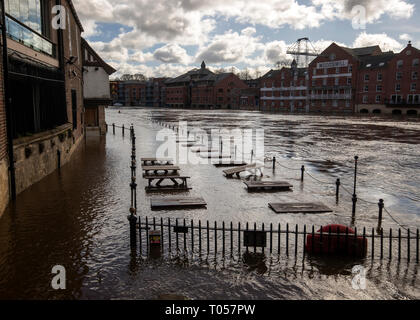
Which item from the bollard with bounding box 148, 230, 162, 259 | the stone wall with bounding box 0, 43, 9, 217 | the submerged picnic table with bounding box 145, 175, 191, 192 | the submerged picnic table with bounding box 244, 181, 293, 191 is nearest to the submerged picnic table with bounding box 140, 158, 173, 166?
the submerged picnic table with bounding box 145, 175, 191, 192

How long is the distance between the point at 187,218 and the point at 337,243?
432 centimetres

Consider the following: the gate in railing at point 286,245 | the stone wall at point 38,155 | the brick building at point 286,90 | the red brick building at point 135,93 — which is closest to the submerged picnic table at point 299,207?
the gate in railing at point 286,245

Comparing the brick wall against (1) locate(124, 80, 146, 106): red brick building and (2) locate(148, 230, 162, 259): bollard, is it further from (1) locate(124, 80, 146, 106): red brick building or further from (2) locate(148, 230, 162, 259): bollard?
(1) locate(124, 80, 146, 106): red brick building

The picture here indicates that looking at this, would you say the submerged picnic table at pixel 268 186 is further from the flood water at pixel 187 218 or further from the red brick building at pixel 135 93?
the red brick building at pixel 135 93

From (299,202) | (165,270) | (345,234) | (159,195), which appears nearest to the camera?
(165,270)

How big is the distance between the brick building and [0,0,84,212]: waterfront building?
8452 cm

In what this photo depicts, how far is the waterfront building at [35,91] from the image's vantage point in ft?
41.2

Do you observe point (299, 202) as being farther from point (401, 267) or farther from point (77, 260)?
point (77, 260)

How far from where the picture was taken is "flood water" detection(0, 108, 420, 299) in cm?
680

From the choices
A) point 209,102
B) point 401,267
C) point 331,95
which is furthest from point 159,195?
point 209,102

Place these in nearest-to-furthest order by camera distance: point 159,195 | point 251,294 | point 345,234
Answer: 1. point 251,294
2. point 345,234
3. point 159,195

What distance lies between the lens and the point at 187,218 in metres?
10.9

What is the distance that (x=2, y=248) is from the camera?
840 centimetres
